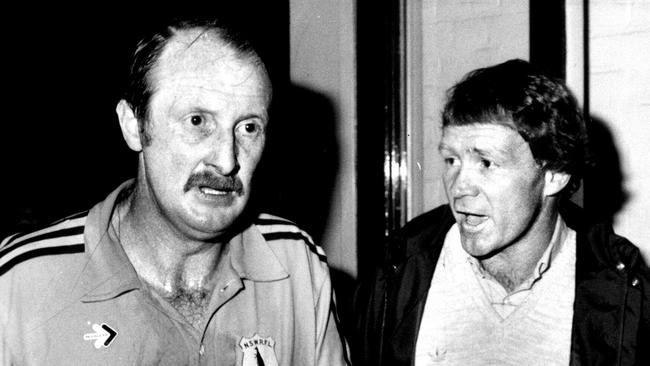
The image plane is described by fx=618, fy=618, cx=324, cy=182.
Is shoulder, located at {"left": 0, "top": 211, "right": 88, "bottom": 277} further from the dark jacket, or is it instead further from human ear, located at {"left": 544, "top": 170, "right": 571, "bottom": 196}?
human ear, located at {"left": 544, "top": 170, "right": 571, "bottom": 196}

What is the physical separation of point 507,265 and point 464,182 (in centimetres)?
37

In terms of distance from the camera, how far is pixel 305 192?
3426 mm

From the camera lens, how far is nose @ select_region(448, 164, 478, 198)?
2213mm

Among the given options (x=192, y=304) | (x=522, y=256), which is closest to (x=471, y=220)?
(x=522, y=256)

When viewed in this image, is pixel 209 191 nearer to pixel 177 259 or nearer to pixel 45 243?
pixel 177 259

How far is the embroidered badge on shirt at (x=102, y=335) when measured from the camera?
1.64m

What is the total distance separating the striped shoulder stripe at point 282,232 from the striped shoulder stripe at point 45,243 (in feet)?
1.93

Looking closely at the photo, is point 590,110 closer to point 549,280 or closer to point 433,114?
point 433,114

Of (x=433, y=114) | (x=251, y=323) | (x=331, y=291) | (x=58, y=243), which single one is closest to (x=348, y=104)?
(x=433, y=114)

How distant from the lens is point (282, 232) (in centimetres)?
213

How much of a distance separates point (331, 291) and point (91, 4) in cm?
187

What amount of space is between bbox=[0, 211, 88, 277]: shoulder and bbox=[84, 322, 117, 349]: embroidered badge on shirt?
226 millimetres

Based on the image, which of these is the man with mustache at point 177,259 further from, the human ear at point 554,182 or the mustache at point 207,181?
the human ear at point 554,182

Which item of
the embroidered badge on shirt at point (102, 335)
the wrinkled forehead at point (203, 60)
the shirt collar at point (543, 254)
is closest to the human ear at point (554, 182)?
the shirt collar at point (543, 254)
